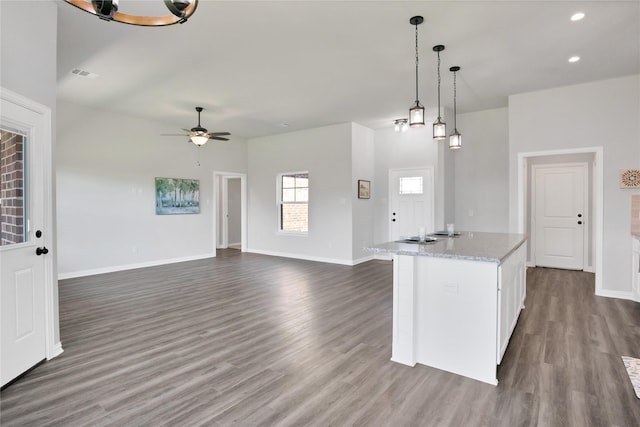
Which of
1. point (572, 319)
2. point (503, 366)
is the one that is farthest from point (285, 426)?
point (572, 319)

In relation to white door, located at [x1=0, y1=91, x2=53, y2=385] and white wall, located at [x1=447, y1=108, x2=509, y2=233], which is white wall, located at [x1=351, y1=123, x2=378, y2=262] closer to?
white wall, located at [x1=447, y1=108, x2=509, y2=233]

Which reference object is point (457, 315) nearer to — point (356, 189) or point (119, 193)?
point (356, 189)

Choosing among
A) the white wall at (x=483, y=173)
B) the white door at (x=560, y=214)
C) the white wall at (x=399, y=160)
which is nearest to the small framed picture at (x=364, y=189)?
the white wall at (x=399, y=160)

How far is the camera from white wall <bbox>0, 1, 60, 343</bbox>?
7.50ft

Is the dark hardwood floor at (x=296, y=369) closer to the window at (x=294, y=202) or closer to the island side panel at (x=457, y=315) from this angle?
the island side panel at (x=457, y=315)

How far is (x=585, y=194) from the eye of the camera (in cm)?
616

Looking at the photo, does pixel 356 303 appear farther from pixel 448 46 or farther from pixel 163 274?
pixel 163 274

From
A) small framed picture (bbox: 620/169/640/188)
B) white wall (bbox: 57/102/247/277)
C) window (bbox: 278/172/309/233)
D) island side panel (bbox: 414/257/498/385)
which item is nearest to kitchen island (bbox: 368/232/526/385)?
island side panel (bbox: 414/257/498/385)

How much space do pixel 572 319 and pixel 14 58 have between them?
5.61 meters

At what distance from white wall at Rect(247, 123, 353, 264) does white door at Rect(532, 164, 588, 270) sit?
3.73 meters

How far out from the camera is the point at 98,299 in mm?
4406

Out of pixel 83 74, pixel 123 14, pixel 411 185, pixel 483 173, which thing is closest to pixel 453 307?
pixel 123 14

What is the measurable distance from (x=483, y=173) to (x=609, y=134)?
2009 millimetres

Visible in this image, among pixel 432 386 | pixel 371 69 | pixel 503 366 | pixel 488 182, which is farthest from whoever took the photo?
pixel 488 182
